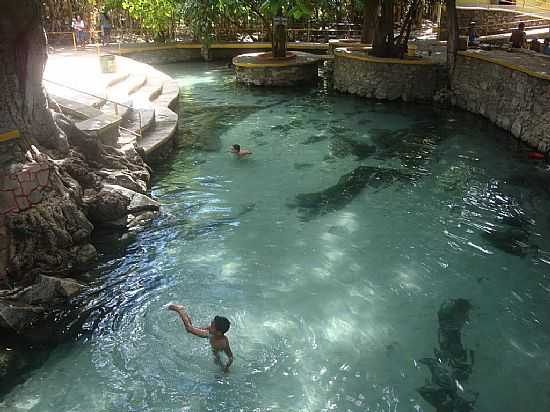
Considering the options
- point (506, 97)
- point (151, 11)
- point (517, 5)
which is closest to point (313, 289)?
point (506, 97)

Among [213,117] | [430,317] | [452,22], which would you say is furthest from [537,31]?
[430,317]

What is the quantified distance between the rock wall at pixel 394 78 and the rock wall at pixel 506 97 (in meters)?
0.92

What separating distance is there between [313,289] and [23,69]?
18.8 feet

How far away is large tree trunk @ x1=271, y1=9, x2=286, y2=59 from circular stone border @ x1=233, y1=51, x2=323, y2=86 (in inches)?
19.3

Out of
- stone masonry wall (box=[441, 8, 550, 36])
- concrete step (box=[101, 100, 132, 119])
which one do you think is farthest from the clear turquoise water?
stone masonry wall (box=[441, 8, 550, 36])

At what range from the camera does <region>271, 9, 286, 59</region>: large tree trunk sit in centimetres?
2141

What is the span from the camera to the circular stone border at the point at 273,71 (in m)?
21.2

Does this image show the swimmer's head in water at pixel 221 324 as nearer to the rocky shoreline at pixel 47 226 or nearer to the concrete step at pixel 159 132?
the rocky shoreline at pixel 47 226

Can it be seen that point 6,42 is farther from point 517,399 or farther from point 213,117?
point 213,117

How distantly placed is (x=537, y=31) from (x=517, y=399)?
24163mm

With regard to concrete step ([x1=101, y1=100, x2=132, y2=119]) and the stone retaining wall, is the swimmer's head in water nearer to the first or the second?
the stone retaining wall

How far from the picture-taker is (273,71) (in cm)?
2134

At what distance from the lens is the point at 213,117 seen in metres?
17.4

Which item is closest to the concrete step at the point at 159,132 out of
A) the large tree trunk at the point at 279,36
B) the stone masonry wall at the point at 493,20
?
the large tree trunk at the point at 279,36
